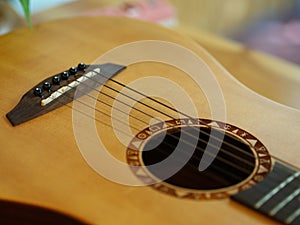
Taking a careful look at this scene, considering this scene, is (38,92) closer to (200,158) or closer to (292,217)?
(200,158)

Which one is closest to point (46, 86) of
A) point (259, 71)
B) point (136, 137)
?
point (136, 137)

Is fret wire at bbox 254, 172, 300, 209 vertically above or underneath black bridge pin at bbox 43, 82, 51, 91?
underneath

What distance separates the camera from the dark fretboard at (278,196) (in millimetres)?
594

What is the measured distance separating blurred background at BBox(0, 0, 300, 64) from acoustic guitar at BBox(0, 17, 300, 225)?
35 cm

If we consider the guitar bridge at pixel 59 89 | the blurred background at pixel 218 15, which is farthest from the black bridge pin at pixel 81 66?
the blurred background at pixel 218 15

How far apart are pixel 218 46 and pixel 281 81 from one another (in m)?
0.20

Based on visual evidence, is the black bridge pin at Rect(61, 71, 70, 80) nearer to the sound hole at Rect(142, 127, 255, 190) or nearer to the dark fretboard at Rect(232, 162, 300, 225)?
the sound hole at Rect(142, 127, 255, 190)

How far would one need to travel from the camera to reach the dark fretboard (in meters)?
0.59

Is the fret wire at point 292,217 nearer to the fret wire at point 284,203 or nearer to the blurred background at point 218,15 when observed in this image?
the fret wire at point 284,203

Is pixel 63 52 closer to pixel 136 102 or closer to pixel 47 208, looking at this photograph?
pixel 136 102

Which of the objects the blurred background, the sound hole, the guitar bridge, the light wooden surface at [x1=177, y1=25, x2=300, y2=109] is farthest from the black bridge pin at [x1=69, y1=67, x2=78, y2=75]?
the blurred background

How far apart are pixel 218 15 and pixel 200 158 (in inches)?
55.6

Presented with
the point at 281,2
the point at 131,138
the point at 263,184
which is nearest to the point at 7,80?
the point at 131,138

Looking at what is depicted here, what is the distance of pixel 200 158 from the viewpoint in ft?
2.39
